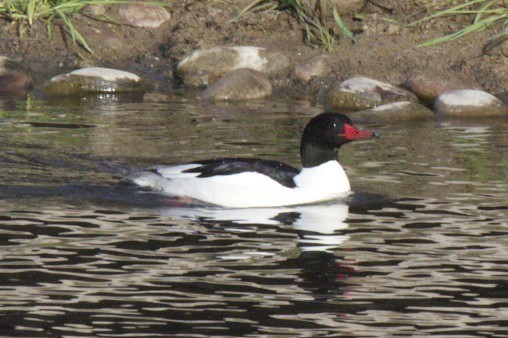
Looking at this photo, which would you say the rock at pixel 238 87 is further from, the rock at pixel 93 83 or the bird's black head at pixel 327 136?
the bird's black head at pixel 327 136

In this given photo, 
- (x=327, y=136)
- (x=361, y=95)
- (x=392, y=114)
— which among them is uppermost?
(x=361, y=95)

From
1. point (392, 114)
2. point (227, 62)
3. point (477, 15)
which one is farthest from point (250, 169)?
point (477, 15)

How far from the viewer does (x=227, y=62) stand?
1495 centimetres

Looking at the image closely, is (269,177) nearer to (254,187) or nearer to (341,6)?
(254,187)

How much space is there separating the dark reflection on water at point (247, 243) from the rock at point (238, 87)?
1.89 m

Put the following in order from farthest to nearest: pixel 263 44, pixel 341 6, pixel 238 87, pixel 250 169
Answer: pixel 263 44 < pixel 341 6 < pixel 238 87 < pixel 250 169

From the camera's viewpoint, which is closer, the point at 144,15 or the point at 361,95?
the point at 361,95

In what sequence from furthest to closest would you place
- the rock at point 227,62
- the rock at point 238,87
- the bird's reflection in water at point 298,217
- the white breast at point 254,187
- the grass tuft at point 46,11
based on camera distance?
the grass tuft at point 46,11
the rock at point 227,62
the rock at point 238,87
the white breast at point 254,187
the bird's reflection in water at point 298,217

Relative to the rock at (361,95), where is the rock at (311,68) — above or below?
above

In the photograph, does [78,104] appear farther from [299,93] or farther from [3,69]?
[299,93]

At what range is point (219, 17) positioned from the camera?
15.8 m

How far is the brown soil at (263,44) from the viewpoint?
1456 centimetres

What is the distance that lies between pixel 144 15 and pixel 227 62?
1.81m

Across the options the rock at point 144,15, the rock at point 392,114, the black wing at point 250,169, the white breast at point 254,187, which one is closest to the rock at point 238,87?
the rock at point 392,114
